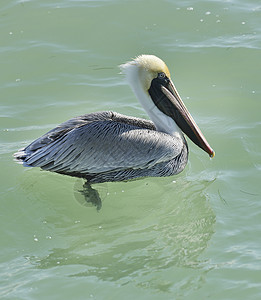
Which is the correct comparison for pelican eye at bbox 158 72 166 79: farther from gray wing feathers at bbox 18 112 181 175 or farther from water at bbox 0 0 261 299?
water at bbox 0 0 261 299

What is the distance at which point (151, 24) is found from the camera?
9406 millimetres

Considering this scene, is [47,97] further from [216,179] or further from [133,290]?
[133,290]

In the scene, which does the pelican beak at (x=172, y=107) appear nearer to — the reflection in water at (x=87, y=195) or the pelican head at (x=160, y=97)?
the pelican head at (x=160, y=97)

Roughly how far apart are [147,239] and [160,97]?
6.21 feet

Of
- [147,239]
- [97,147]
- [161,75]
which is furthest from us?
[161,75]

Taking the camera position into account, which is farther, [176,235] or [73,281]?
[176,235]

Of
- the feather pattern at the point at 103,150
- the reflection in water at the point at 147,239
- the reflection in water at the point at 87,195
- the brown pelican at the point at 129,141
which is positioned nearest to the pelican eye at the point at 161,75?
the brown pelican at the point at 129,141

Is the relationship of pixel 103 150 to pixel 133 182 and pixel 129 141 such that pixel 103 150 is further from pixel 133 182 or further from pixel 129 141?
pixel 133 182

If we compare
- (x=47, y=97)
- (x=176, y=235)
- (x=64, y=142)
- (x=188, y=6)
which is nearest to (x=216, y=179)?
(x=176, y=235)

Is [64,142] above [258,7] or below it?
below

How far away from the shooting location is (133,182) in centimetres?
660

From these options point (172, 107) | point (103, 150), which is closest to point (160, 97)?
point (172, 107)

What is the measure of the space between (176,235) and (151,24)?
192 inches

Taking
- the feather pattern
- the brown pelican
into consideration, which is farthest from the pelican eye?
Answer: the feather pattern
